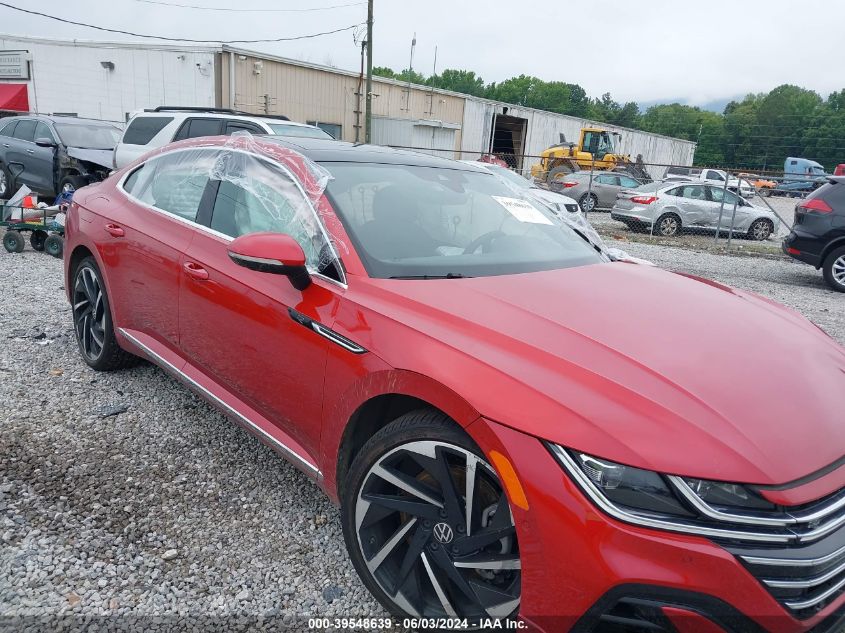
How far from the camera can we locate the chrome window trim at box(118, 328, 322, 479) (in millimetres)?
2395

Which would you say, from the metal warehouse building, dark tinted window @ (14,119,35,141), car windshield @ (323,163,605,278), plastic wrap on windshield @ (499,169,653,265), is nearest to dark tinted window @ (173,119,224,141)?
dark tinted window @ (14,119,35,141)

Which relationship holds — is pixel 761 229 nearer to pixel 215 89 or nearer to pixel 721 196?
pixel 721 196

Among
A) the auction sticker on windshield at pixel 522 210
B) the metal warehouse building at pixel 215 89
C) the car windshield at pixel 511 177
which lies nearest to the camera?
the auction sticker on windshield at pixel 522 210

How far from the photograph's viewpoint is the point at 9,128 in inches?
471

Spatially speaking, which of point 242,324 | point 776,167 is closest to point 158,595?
point 242,324

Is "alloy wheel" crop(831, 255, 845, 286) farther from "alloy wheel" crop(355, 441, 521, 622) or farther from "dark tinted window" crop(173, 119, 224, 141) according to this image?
"alloy wheel" crop(355, 441, 521, 622)

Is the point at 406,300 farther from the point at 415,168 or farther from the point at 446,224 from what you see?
the point at 415,168

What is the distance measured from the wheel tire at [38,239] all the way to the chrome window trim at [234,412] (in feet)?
18.9

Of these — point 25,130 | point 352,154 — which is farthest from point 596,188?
point 352,154

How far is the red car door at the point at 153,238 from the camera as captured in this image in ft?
10.2

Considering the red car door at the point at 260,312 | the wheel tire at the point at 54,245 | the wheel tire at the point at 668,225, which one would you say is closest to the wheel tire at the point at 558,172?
the wheel tire at the point at 668,225

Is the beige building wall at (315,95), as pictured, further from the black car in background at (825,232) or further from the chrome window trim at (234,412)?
the chrome window trim at (234,412)

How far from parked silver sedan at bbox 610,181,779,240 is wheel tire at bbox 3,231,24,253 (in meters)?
12.8

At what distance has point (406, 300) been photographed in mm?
2102
